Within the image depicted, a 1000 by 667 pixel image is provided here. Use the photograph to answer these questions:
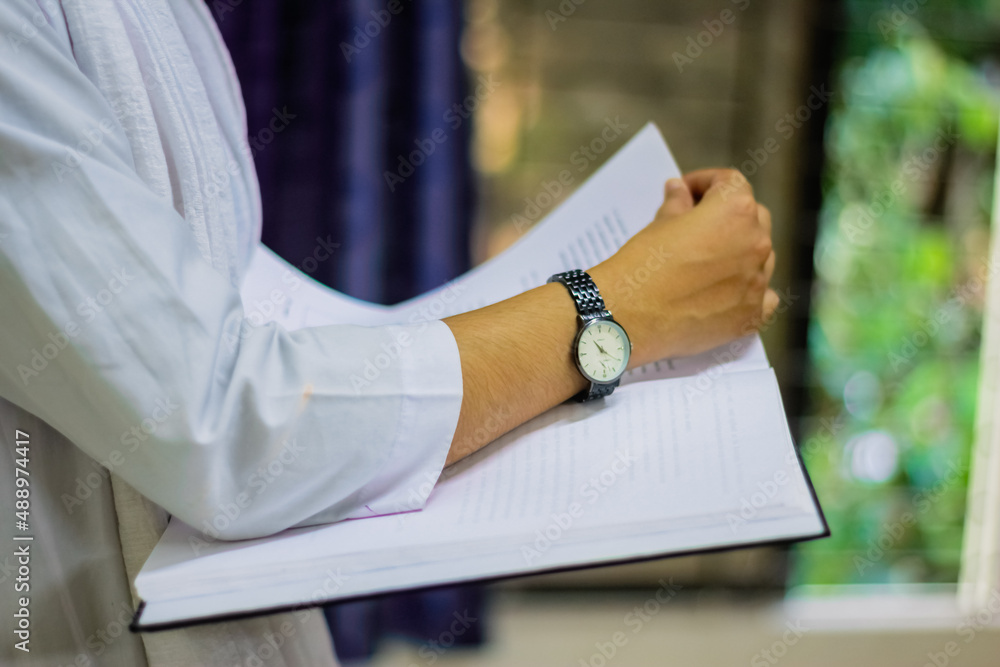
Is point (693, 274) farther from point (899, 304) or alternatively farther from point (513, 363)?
point (899, 304)

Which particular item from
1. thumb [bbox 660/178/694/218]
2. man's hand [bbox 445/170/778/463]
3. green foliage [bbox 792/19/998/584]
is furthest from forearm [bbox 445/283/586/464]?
green foliage [bbox 792/19/998/584]

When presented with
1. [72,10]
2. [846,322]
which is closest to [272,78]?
[72,10]

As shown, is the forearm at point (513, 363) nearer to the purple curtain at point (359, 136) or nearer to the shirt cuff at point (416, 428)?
the shirt cuff at point (416, 428)

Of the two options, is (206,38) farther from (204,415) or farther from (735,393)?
(735,393)

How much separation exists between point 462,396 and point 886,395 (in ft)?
5.20

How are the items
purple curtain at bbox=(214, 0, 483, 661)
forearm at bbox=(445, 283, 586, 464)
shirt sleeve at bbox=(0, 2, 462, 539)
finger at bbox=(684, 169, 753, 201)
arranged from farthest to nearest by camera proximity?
1. purple curtain at bbox=(214, 0, 483, 661)
2. finger at bbox=(684, 169, 753, 201)
3. forearm at bbox=(445, 283, 586, 464)
4. shirt sleeve at bbox=(0, 2, 462, 539)

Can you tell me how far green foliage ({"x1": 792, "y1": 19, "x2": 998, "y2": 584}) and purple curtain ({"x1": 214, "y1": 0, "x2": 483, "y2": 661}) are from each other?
0.93m

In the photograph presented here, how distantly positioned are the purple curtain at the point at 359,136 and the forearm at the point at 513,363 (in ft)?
2.59

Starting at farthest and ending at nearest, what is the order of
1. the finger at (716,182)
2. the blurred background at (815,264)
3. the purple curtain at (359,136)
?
the blurred background at (815,264) → the purple curtain at (359,136) → the finger at (716,182)

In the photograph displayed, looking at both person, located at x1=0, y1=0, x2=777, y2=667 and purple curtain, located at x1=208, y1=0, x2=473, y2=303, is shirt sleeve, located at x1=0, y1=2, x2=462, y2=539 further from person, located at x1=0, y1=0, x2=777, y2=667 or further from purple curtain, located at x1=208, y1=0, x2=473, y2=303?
purple curtain, located at x1=208, y1=0, x2=473, y2=303

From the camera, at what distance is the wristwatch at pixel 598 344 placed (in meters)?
0.51

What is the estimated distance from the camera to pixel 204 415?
0.38 m

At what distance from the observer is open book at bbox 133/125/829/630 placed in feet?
1.26

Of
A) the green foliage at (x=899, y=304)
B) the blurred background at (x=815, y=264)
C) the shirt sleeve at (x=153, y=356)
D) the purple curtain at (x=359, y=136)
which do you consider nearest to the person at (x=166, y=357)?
the shirt sleeve at (x=153, y=356)
